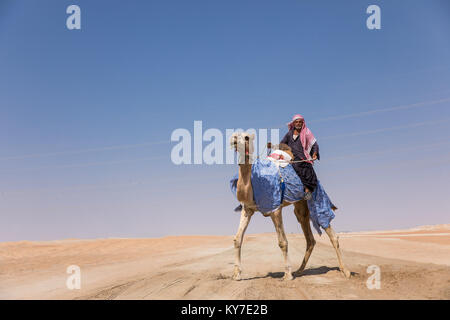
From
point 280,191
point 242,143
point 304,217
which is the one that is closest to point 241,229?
point 280,191

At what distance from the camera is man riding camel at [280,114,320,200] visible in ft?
30.5

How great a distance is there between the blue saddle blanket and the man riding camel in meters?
0.20

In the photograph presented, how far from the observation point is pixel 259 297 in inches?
248

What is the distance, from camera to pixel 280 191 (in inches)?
344

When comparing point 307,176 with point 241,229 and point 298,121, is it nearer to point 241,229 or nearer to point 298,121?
point 298,121

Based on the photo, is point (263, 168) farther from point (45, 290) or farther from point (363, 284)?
point (45, 290)

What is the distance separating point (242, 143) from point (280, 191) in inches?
63.0

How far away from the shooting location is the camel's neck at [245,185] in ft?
28.1

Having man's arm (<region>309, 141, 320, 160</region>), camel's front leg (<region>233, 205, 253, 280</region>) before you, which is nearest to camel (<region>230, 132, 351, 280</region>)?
camel's front leg (<region>233, 205, 253, 280</region>)

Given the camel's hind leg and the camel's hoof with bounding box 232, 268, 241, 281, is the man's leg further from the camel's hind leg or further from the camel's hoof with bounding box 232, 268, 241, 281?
the camel's hoof with bounding box 232, 268, 241, 281

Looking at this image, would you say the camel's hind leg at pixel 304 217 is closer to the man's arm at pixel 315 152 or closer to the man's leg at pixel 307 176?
the man's leg at pixel 307 176

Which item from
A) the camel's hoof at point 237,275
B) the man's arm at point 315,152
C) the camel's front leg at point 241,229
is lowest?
the camel's hoof at point 237,275

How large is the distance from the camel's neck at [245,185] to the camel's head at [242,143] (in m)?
0.24

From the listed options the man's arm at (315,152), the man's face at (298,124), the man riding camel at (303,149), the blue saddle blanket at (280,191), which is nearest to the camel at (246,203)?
the blue saddle blanket at (280,191)
